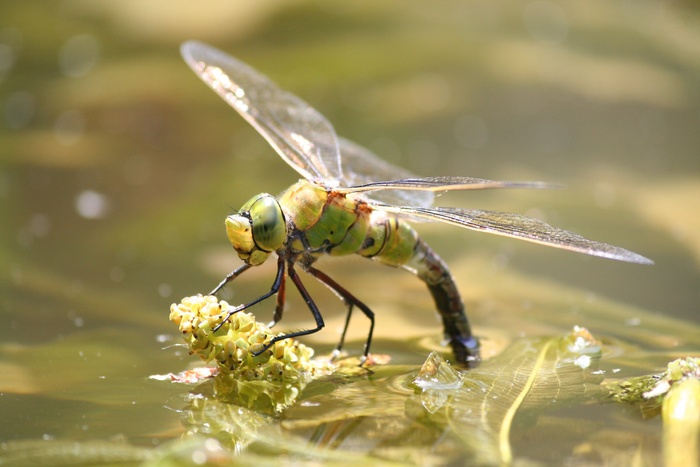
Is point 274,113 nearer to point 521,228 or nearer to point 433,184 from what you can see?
point 433,184

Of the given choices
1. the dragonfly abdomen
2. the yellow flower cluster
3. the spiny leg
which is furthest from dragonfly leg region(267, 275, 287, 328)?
the yellow flower cluster

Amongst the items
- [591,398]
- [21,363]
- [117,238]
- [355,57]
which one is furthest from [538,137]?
[21,363]

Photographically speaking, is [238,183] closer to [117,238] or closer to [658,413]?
[117,238]

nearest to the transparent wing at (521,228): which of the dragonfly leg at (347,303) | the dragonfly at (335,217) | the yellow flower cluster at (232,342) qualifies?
the dragonfly at (335,217)

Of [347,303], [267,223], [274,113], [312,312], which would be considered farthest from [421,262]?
[274,113]

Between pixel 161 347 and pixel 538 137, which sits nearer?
pixel 161 347

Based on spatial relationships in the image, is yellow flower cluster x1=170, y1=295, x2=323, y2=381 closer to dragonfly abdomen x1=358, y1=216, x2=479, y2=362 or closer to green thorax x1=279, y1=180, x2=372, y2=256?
green thorax x1=279, y1=180, x2=372, y2=256

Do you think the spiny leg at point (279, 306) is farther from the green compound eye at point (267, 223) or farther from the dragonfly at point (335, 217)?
the green compound eye at point (267, 223)
